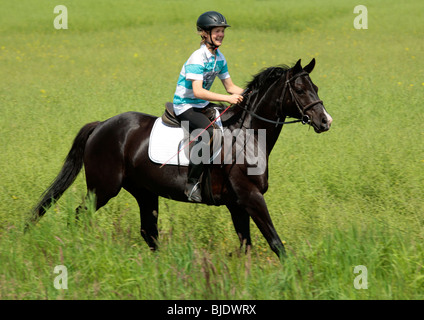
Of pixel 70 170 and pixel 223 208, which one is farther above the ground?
pixel 70 170

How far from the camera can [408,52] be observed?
19984 mm

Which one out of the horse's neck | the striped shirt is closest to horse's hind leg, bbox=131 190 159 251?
the striped shirt

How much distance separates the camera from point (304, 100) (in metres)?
5.68

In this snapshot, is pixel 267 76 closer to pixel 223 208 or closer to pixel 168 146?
pixel 168 146

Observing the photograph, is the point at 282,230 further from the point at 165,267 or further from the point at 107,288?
the point at 107,288

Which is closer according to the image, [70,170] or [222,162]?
[222,162]

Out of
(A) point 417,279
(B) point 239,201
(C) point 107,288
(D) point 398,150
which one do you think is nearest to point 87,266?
(C) point 107,288

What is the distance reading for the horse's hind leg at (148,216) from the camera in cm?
653

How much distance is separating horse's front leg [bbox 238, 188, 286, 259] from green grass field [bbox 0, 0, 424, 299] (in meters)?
0.17

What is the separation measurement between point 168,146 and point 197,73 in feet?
2.88
